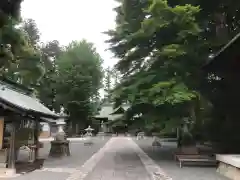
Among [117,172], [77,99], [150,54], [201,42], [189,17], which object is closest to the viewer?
[117,172]

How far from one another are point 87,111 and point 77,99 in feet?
8.11

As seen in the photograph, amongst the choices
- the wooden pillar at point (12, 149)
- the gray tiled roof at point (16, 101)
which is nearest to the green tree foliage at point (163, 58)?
the gray tiled roof at point (16, 101)

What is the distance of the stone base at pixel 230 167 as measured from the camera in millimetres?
8172

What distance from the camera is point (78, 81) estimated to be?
41375 mm

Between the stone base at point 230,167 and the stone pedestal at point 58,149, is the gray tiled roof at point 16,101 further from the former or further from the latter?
the stone base at point 230,167

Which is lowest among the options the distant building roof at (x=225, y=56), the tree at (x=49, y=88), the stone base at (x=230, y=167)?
the stone base at (x=230, y=167)

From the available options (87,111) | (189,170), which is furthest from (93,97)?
(189,170)

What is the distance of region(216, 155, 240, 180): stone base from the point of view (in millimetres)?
8172

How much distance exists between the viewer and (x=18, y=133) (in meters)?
10.2

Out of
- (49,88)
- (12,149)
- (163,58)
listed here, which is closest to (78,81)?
(49,88)

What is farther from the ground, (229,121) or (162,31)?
(162,31)

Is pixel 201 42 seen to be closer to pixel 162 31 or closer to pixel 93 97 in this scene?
pixel 162 31

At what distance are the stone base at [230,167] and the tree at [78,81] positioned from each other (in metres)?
32.2

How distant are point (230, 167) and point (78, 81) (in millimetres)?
34094
